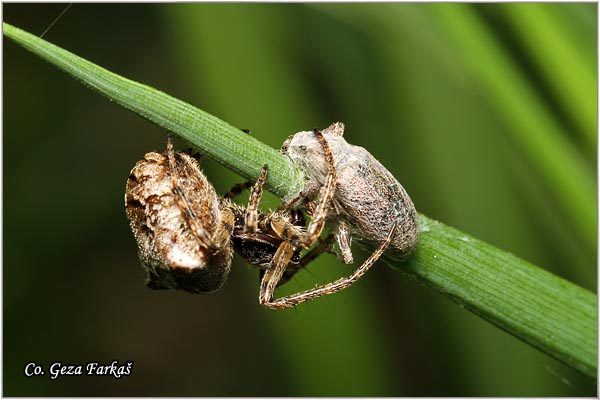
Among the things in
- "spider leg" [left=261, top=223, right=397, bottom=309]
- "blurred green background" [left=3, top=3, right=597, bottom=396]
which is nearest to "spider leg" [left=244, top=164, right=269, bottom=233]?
"spider leg" [left=261, top=223, right=397, bottom=309]

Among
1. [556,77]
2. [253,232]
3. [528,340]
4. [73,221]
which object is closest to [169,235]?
[253,232]

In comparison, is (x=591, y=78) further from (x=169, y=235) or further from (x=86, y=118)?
(x=86, y=118)

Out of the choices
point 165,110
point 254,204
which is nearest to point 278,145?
point 254,204

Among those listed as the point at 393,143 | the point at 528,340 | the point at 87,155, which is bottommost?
the point at 87,155

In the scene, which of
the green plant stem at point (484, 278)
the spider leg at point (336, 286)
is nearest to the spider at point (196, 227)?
the spider leg at point (336, 286)

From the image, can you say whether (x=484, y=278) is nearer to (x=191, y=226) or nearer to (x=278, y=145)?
(x=191, y=226)

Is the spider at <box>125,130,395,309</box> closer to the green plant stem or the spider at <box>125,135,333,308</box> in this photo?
the spider at <box>125,135,333,308</box>
